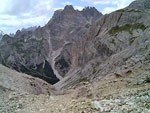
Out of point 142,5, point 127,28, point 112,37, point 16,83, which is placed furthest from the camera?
point 142,5

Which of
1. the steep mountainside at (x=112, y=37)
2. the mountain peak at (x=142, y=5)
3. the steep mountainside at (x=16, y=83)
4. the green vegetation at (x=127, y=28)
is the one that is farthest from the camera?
the mountain peak at (x=142, y=5)

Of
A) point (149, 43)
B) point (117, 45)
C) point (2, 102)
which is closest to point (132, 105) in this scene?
point (2, 102)

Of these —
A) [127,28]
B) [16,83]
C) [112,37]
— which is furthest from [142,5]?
[16,83]

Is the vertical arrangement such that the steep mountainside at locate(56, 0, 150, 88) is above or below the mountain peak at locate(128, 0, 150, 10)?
below

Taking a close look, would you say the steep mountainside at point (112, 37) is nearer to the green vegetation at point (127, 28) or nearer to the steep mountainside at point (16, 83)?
the green vegetation at point (127, 28)

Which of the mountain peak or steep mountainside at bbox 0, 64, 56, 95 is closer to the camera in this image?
steep mountainside at bbox 0, 64, 56, 95

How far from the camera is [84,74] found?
413ft

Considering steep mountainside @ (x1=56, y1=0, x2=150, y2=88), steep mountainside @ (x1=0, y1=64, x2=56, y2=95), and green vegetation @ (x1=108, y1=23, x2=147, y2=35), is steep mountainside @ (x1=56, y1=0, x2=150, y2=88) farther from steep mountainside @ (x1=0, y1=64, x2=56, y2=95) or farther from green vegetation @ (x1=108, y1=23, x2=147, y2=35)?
steep mountainside @ (x1=0, y1=64, x2=56, y2=95)

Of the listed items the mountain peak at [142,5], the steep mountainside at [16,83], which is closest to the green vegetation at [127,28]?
the mountain peak at [142,5]

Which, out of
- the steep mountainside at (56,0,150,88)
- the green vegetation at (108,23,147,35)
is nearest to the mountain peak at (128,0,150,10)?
the steep mountainside at (56,0,150,88)

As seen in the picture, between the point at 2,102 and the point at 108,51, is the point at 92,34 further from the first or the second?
the point at 2,102

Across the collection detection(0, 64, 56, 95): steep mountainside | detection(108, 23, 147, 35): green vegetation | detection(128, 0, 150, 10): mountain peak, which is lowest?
detection(0, 64, 56, 95): steep mountainside

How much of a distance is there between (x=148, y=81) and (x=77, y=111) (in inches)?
447

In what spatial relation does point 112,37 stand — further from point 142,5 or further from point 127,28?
point 142,5
